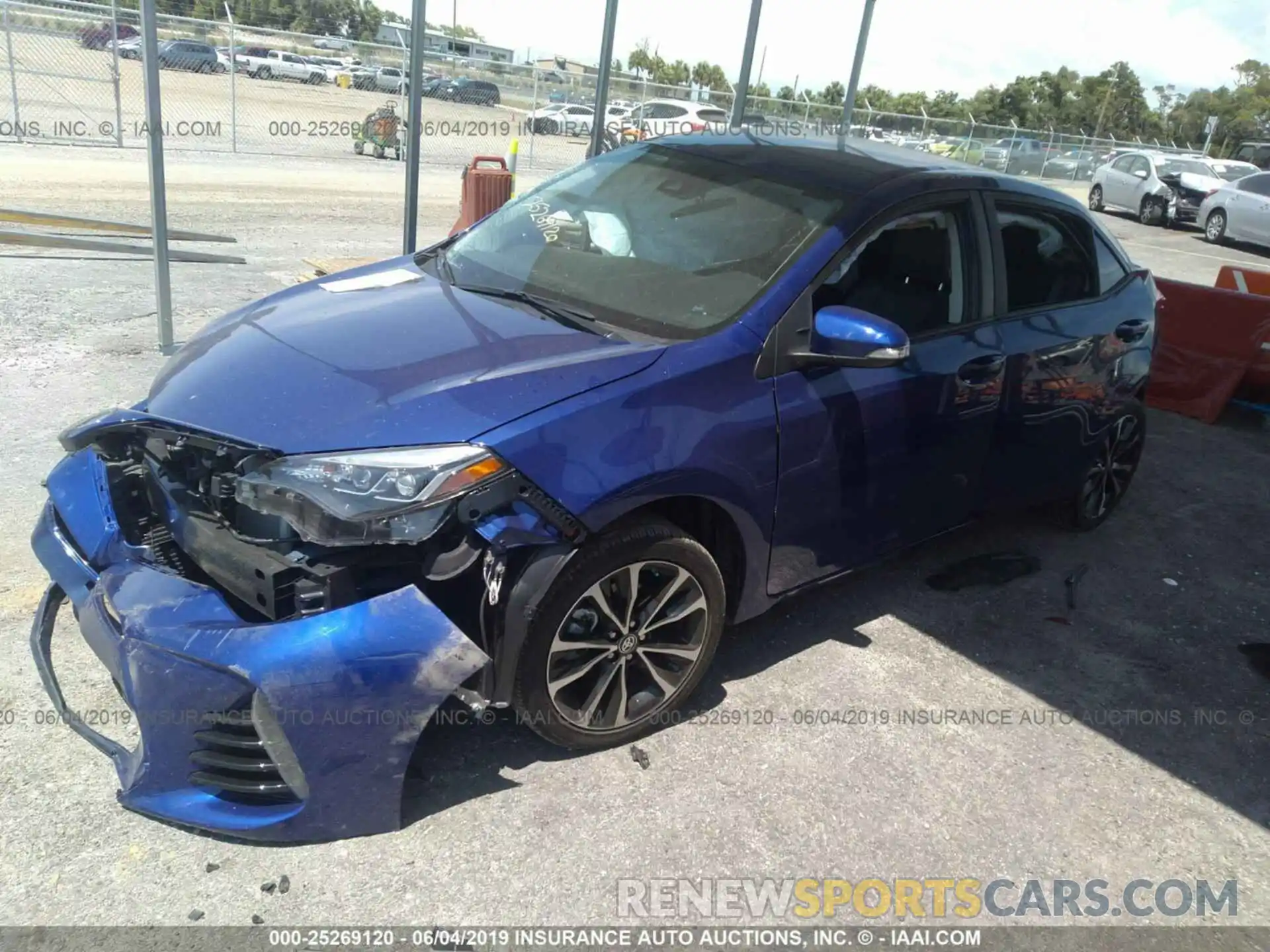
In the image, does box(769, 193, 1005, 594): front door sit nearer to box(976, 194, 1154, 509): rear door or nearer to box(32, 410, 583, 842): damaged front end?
box(976, 194, 1154, 509): rear door

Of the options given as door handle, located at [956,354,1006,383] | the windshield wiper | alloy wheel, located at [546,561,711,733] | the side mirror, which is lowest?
alloy wheel, located at [546,561,711,733]

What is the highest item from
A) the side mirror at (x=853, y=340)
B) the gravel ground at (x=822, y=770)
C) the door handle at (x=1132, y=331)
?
the side mirror at (x=853, y=340)

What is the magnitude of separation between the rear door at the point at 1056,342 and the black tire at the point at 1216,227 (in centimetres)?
1840

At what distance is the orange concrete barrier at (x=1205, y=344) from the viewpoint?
281 inches

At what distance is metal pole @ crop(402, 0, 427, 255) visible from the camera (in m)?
6.18

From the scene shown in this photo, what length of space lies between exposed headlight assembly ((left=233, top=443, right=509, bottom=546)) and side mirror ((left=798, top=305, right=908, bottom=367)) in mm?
1208

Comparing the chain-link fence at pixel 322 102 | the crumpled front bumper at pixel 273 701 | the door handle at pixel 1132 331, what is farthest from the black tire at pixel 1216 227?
the crumpled front bumper at pixel 273 701

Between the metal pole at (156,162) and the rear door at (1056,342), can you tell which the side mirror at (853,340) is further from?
the metal pole at (156,162)

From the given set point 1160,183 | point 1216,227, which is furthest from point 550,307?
point 1160,183

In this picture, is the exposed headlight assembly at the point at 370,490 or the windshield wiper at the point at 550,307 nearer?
the exposed headlight assembly at the point at 370,490

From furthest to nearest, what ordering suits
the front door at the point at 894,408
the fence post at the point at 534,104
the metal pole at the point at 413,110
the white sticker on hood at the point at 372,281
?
1. the fence post at the point at 534,104
2. the metal pole at the point at 413,110
3. the white sticker on hood at the point at 372,281
4. the front door at the point at 894,408

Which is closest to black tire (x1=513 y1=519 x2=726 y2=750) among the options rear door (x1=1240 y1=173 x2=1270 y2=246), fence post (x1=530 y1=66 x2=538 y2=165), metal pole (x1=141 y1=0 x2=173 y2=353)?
metal pole (x1=141 y1=0 x2=173 y2=353)

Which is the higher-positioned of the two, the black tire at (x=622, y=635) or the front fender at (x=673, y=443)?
the front fender at (x=673, y=443)

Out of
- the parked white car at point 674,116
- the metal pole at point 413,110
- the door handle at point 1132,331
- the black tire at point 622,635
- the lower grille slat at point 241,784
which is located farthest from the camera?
the parked white car at point 674,116
